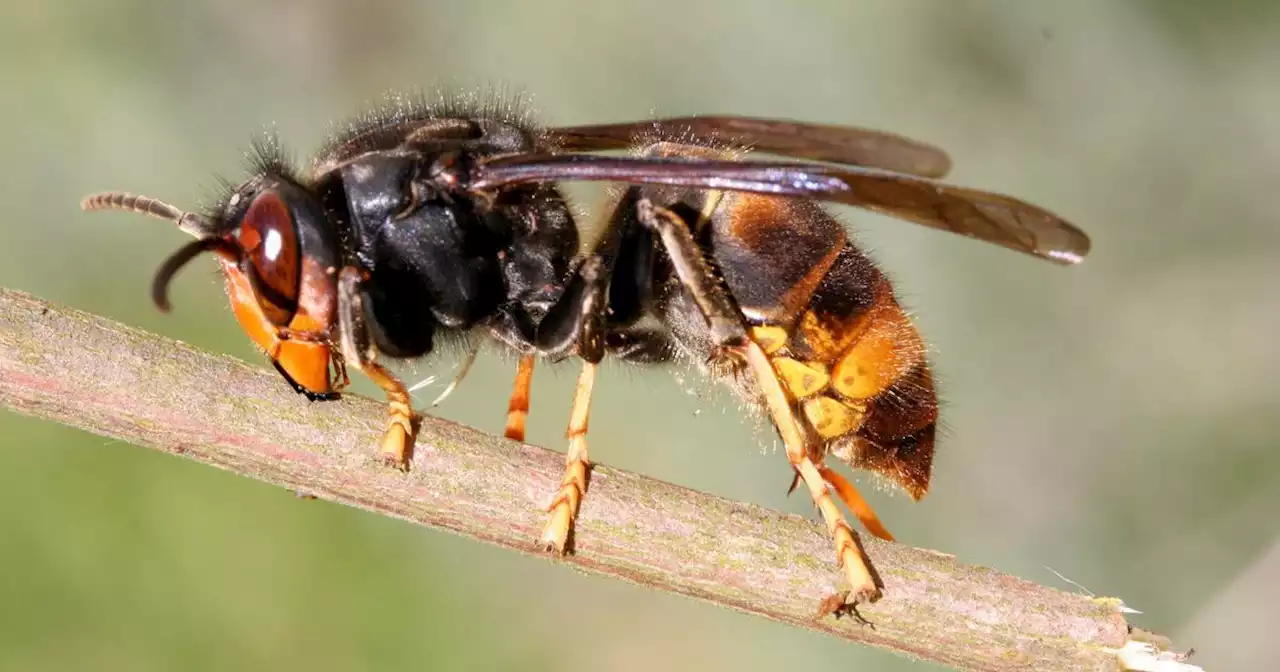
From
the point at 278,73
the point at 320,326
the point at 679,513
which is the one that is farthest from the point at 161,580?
the point at 679,513

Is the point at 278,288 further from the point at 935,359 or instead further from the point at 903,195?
the point at 935,359

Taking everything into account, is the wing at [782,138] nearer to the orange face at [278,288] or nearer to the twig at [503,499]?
the orange face at [278,288]

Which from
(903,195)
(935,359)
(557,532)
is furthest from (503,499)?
(935,359)

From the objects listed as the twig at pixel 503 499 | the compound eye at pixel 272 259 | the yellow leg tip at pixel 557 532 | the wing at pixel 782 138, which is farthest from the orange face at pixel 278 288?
the wing at pixel 782 138

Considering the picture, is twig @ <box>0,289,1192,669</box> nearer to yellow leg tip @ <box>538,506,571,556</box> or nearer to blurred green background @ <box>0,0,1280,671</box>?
yellow leg tip @ <box>538,506,571,556</box>

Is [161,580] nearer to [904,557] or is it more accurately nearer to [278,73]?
[278,73]

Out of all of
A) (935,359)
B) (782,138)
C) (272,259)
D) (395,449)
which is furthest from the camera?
(935,359)

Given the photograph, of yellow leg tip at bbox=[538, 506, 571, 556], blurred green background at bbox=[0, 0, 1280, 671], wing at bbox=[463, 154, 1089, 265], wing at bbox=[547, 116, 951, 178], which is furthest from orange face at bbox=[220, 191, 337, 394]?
blurred green background at bbox=[0, 0, 1280, 671]
